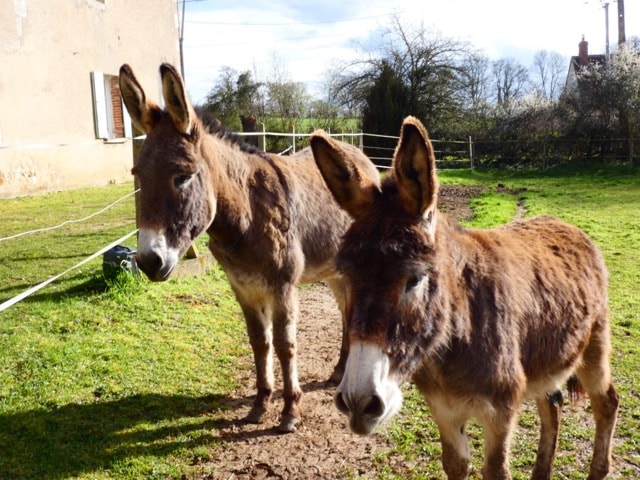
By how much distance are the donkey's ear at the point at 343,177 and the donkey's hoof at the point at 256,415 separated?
2441 mm

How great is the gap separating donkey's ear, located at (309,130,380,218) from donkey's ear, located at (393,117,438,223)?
0.62 ft

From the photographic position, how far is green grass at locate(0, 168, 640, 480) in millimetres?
3516

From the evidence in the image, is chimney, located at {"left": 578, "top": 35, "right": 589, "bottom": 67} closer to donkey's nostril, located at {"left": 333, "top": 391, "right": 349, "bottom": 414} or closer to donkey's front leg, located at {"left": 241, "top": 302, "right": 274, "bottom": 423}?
donkey's front leg, located at {"left": 241, "top": 302, "right": 274, "bottom": 423}

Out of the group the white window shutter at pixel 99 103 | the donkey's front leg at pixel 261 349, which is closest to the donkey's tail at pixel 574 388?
the donkey's front leg at pixel 261 349

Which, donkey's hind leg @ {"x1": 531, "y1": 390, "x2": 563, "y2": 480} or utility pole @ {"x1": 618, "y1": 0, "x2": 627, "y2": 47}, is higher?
utility pole @ {"x1": 618, "y1": 0, "x2": 627, "y2": 47}

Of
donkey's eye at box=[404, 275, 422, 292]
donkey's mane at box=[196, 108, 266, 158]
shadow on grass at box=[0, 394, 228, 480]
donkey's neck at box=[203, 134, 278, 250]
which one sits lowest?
shadow on grass at box=[0, 394, 228, 480]

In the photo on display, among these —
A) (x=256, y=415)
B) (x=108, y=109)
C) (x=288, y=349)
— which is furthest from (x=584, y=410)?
(x=108, y=109)

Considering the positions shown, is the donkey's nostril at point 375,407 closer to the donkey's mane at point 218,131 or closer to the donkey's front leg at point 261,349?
the donkey's front leg at point 261,349

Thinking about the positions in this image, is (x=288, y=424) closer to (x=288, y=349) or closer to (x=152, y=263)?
(x=288, y=349)

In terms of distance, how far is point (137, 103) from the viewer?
3621mm

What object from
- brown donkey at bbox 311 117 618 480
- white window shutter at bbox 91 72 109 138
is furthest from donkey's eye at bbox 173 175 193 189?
white window shutter at bbox 91 72 109 138

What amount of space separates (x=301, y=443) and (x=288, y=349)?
2.34 feet

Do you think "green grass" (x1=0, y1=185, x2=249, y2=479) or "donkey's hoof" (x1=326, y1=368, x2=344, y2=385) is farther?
"donkey's hoof" (x1=326, y1=368, x2=344, y2=385)

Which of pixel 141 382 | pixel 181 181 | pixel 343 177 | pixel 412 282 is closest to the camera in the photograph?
pixel 412 282
